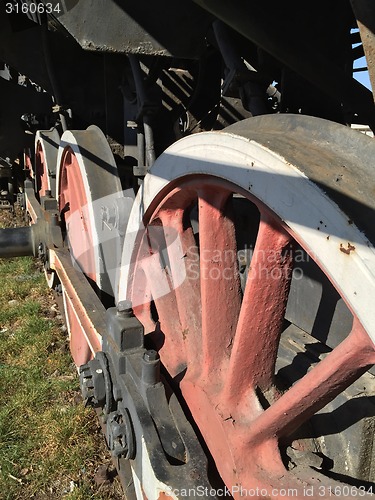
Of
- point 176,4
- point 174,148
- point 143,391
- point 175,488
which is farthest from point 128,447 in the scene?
point 176,4

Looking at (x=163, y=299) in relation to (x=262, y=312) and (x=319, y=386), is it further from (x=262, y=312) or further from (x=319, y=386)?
(x=319, y=386)

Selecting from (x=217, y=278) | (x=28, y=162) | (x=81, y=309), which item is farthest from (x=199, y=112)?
(x=28, y=162)

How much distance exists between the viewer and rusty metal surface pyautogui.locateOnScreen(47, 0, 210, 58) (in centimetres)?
140

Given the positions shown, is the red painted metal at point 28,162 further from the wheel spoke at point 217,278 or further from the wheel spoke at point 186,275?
the wheel spoke at point 217,278

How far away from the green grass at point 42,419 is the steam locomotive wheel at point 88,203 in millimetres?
287

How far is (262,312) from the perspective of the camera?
1114 mm

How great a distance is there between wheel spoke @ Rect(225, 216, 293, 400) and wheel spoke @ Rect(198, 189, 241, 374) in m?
0.13

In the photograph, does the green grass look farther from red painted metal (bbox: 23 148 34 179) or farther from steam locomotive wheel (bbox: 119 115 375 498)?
red painted metal (bbox: 23 148 34 179)

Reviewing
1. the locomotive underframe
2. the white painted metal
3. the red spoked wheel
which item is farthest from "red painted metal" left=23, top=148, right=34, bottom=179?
the white painted metal

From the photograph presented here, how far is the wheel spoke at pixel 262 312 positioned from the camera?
102 cm

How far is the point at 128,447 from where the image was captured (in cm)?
127

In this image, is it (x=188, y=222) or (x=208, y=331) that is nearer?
(x=208, y=331)

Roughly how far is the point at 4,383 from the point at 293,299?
186 centimetres

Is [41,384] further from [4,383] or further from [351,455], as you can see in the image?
[351,455]
